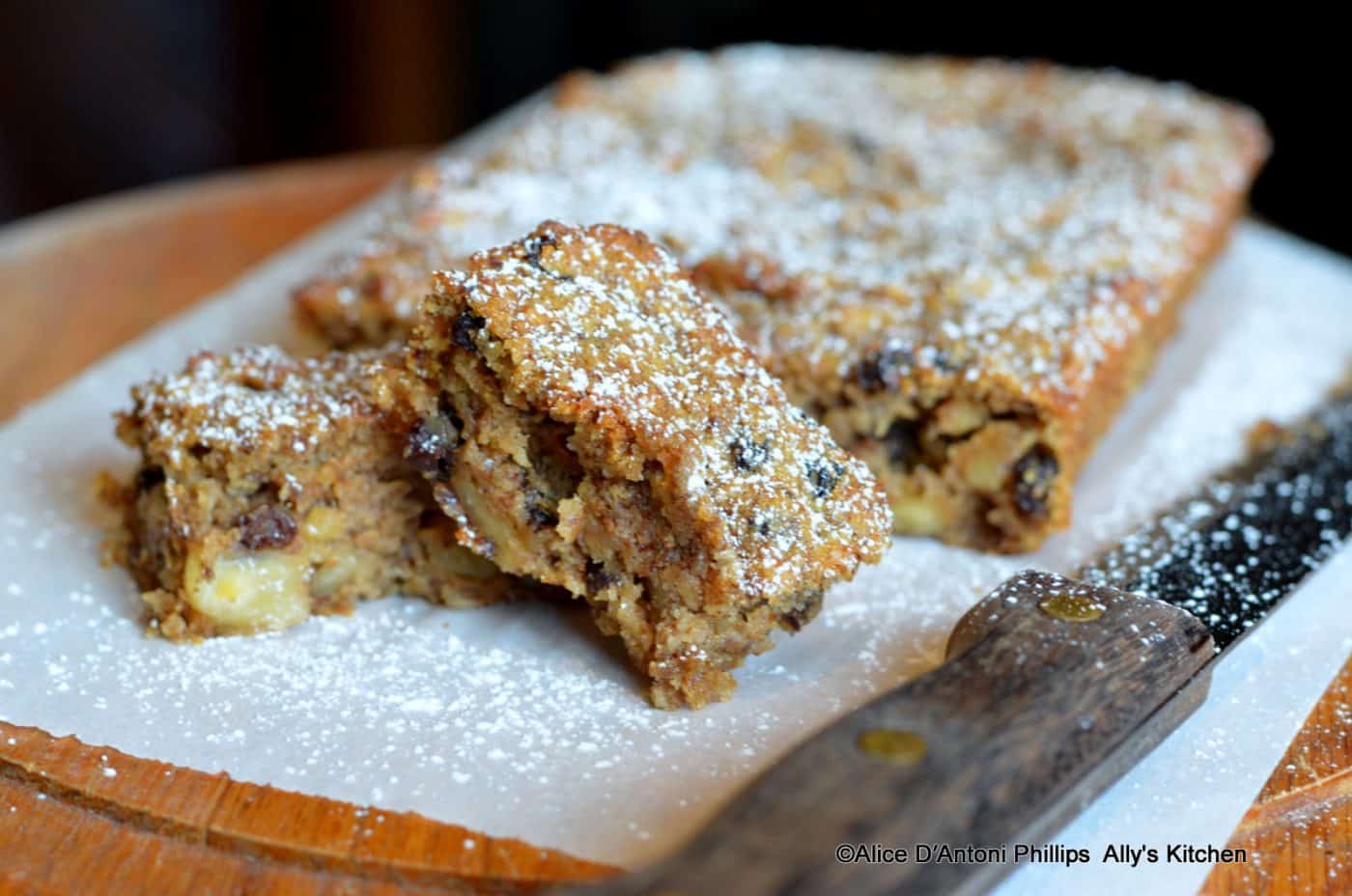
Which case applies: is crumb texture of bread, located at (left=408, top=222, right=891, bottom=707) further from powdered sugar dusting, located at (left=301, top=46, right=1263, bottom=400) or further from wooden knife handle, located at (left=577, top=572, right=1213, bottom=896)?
powdered sugar dusting, located at (left=301, top=46, right=1263, bottom=400)

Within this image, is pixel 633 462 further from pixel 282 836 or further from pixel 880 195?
pixel 880 195

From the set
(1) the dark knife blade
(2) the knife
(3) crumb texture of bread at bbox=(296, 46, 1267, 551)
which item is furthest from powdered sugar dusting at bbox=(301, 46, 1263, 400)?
(2) the knife

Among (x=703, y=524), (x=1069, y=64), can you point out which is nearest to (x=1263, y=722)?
(x=703, y=524)

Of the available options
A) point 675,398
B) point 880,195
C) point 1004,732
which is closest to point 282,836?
point 675,398

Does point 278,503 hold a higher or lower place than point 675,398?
lower

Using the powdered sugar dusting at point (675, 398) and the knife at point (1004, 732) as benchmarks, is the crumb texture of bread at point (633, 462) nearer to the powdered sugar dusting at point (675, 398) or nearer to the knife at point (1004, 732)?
the powdered sugar dusting at point (675, 398)

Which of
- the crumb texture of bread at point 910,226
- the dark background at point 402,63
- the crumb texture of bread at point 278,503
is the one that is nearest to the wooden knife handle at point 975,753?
the crumb texture of bread at point 910,226

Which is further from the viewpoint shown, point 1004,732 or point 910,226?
point 910,226
